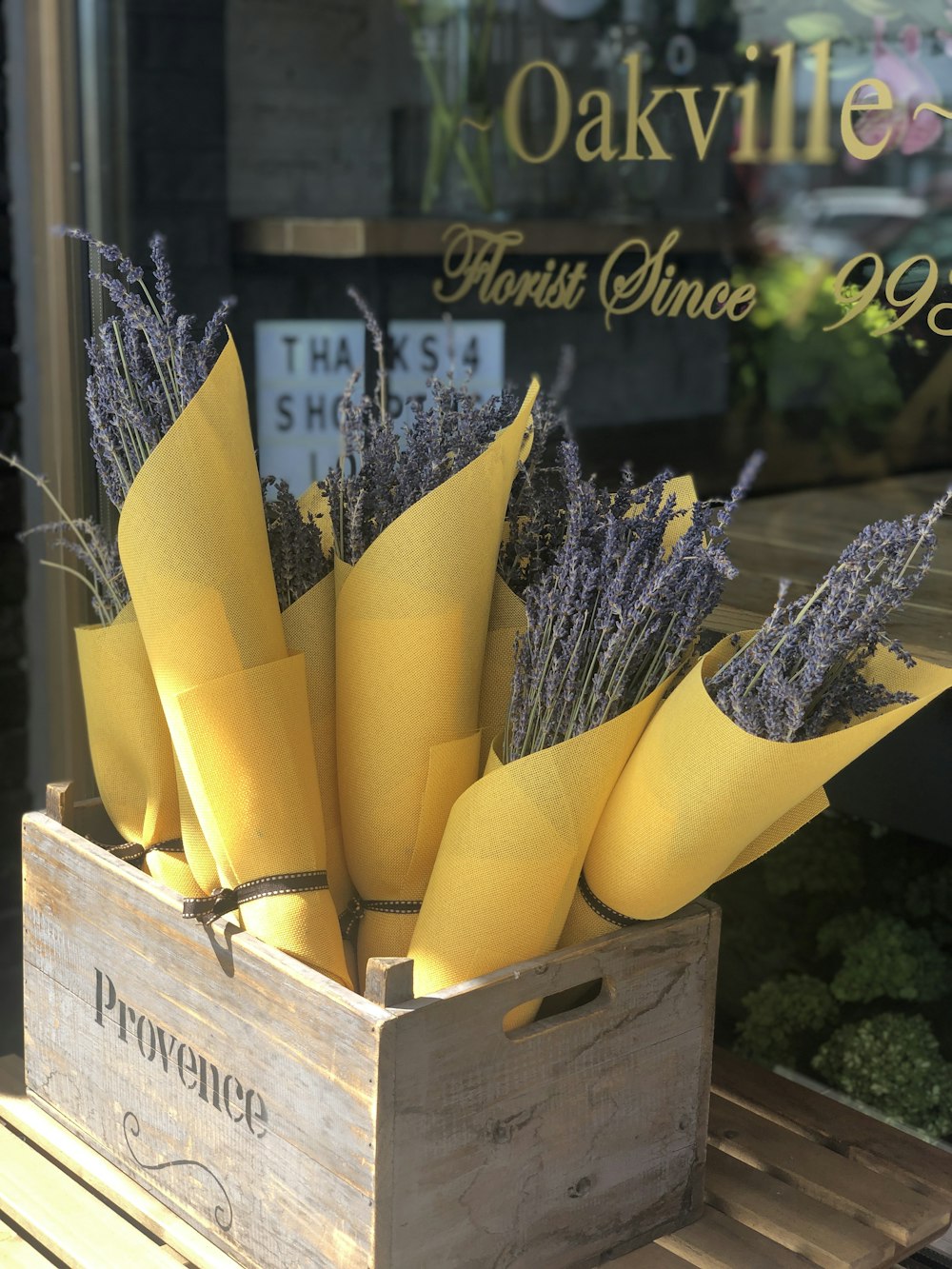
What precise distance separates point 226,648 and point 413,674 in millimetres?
144

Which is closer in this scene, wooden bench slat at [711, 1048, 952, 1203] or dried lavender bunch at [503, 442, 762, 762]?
dried lavender bunch at [503, 442, 762, 762]

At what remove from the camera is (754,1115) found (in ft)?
4.74

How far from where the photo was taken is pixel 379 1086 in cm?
101

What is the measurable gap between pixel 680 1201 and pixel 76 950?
0.57 meters

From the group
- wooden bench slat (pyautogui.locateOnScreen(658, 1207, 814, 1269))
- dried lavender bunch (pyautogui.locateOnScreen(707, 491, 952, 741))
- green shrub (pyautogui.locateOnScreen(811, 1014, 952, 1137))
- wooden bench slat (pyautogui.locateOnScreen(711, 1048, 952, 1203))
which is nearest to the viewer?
dried lavender bunch (pyautogui.locateOnScreen(707, 491, 952, 741))

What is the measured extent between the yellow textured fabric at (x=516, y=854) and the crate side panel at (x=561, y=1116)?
4 cm

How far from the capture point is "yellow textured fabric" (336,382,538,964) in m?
1.10

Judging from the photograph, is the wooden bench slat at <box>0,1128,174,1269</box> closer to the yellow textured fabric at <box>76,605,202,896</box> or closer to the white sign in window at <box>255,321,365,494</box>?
the yellow textured fabric at <box>76,605,202,896</box>

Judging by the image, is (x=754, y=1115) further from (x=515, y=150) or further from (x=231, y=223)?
(x=231, y=223)

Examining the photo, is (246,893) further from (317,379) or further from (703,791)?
(317,379)

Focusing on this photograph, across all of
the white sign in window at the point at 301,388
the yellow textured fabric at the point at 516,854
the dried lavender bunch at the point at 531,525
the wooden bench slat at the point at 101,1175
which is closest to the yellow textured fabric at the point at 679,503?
the dried lavender bunch at the point at 531,525

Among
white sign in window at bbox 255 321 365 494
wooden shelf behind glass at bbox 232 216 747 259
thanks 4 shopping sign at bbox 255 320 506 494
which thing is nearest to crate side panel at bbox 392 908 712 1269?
wooden shelf behind glass at bbox 232 216 747 259

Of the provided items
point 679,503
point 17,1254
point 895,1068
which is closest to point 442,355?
point 679,503

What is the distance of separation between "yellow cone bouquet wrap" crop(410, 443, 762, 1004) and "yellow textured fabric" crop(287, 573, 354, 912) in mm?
154
